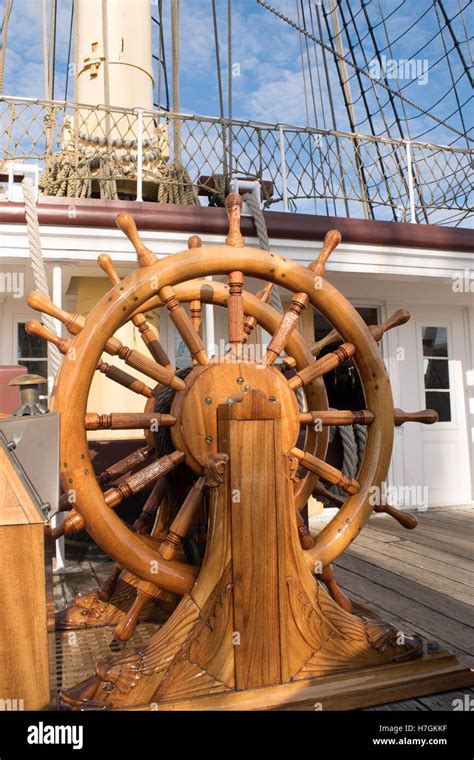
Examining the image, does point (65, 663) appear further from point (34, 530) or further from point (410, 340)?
point (410, 340)

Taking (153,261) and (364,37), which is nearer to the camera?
(153,261)

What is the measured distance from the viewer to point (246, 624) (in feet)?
4.76

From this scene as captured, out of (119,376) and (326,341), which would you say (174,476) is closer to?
(119,376)

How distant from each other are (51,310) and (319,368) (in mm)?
793

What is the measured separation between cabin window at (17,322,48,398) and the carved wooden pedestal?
11.6ft

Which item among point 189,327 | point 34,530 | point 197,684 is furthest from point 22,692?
point 189,327

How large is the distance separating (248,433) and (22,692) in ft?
2.43

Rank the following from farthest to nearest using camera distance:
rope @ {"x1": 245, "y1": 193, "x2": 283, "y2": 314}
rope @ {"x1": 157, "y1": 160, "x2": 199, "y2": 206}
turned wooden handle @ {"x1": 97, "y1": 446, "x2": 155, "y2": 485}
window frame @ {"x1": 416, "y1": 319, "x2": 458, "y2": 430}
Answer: window frame @ {"x1": 416, "y1": 319, "x2": 458, "y2": 430}, rope @ {"x1": 157, "y1": 160, "x2": 199, "y2": 206}, rope @ {"x1": 245, "y1": 193, "x2": 283, "y2": 314}, turned wooden handle @ {"x1": 97, "y1": 446, "x2": 155, "y2": 485}

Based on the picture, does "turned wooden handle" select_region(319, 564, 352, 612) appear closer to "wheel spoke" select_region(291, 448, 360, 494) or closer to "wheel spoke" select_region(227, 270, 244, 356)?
"wheel spoke" select_region(291, 448, 360, 494)

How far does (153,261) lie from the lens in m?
1.73

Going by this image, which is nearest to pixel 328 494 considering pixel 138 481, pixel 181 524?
pixel 181 524

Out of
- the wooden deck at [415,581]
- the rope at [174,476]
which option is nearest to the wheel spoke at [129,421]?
the rope at [174,476]

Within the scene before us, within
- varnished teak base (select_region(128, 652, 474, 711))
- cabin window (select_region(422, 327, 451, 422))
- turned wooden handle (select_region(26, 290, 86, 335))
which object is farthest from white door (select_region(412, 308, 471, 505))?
turned wooden handle (select_region(26, 290, 86, 335))

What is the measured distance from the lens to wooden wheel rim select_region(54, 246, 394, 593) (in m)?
1.54
